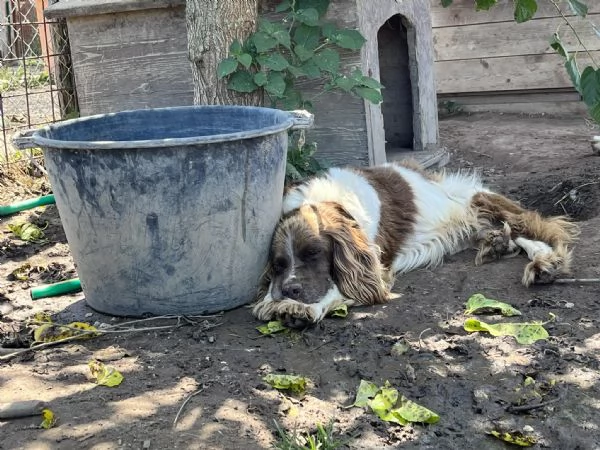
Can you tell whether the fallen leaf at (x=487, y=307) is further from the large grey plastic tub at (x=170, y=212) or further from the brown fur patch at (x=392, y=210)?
the large grey plastic tub at (x=170, y=212)

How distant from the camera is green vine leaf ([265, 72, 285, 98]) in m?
4.72

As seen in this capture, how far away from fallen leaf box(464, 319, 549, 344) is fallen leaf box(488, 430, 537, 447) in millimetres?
743

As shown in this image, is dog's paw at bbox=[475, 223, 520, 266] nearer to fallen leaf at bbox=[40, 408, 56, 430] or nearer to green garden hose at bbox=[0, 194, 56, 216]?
fallen leaf at bbox=[40, 408, 56, 430]

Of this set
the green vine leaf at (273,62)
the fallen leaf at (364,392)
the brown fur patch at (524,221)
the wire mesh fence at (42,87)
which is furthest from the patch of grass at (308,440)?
the wire mesh fence at (42,87)

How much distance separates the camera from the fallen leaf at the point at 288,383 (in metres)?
2.96

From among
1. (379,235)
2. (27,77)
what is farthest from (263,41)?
(27,77)

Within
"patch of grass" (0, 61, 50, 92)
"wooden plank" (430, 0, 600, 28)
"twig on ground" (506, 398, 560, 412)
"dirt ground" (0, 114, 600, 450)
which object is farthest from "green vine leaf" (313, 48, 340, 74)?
"patch of grass" (0, 61, 50, 92)

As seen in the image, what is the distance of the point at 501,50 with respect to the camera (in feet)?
28.6

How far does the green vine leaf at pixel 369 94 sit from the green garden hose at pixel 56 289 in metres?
2.15

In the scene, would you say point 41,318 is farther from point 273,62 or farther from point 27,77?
point 27,77

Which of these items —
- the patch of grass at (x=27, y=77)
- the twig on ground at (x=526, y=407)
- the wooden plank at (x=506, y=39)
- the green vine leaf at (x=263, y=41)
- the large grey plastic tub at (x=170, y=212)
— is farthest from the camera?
the patch of grass at (x=27, y=77)

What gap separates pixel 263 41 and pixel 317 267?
1.59 meters

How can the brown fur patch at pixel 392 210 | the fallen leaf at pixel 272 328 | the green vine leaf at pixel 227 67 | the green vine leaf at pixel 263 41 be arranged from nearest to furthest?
the fallen leaf at pixel 272 328 < the brown fur patch at pixel 392 210 < the green vine leaf at pixel 227 67 < the green vine leaf at pixel 263 41

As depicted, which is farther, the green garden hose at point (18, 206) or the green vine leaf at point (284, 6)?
the green garden hose at point (18, 206)
